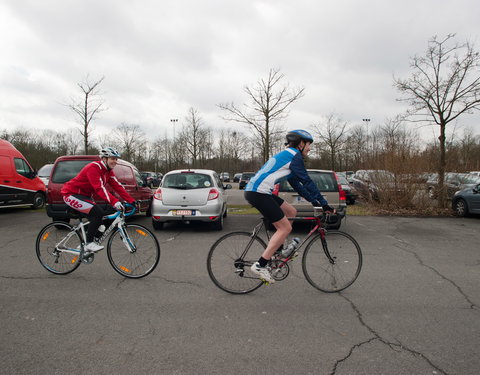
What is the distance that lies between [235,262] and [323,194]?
4.53 meters

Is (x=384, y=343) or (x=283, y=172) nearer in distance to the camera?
(x=384, y=343)

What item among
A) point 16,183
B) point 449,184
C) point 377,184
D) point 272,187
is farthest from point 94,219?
point 449,184

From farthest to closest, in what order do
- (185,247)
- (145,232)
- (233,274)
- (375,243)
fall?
(375,243) → (185,247) → (145,232) → (233,274)

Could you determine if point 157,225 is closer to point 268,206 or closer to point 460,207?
point 268,206

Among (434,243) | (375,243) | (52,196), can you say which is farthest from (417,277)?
(52,196)

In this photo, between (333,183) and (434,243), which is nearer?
(434,243)

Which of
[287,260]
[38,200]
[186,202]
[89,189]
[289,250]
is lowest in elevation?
[287,260]

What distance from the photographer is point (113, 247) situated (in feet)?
15.3

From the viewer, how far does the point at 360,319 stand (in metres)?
3.42

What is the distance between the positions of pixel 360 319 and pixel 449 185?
11360 millimetres

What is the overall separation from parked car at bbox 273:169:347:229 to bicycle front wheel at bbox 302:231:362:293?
3.38 meters

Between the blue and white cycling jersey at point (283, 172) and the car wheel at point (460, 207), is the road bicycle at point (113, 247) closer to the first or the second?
the blue and white cycling jersey at point (283, 172)

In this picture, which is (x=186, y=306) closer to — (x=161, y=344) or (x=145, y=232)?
(x=161, y=344)

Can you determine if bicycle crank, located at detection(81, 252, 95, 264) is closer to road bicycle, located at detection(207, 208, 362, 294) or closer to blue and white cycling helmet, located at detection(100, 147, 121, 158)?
blue and white cycling helmet, located at detection(100, 147, 121, 158)
